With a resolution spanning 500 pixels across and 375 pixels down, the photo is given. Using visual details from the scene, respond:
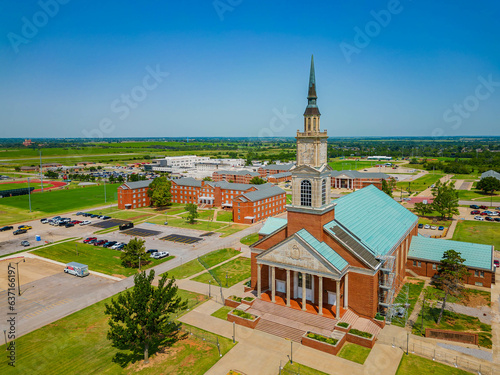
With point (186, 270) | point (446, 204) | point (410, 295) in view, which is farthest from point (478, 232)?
point (186, 270)

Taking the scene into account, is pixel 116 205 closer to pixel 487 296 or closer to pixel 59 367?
pixel 59 367

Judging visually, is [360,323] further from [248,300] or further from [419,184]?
[419,184]

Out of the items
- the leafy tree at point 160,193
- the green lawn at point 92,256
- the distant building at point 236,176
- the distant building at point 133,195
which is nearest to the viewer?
the green lawn at point 92,256

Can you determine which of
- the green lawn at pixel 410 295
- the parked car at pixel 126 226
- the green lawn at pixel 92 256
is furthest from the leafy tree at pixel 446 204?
the parked car at pixel 126 226

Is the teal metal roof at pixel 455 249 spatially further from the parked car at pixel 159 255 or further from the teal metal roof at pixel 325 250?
the parked car at pixel 159 255

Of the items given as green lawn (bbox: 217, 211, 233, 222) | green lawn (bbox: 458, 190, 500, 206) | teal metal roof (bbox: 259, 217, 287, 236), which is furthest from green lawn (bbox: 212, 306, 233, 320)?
green lawn (bbox: 458, 190, 500, 206)

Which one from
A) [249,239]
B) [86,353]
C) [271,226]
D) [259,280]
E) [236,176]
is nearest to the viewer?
[86,353]
